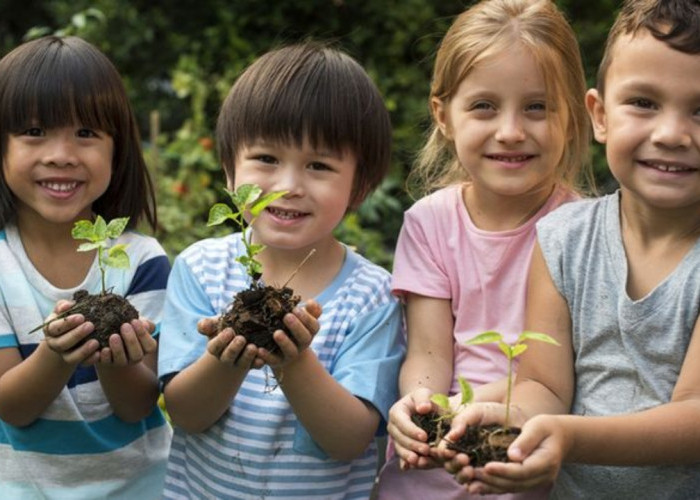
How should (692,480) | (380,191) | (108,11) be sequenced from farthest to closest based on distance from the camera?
1. (108,11)
2. (380,191)
3. (692,480)

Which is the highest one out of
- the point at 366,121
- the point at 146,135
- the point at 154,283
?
the point at 366,121

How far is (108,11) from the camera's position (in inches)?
292

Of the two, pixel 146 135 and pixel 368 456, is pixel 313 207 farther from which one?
pixel 146 135

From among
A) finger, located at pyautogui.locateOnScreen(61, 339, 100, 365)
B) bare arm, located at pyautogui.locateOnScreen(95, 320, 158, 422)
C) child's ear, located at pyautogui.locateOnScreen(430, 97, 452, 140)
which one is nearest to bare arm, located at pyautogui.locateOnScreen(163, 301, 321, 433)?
bare arm, located at pyautogui.locateOnScreen(95, 320, 158, 422)

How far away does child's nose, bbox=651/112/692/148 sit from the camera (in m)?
2.48

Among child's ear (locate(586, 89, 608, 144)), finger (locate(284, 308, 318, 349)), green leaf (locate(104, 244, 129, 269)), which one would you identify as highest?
child's ear (locate(586, 89, 608, 144))

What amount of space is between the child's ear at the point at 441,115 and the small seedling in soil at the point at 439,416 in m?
0.79

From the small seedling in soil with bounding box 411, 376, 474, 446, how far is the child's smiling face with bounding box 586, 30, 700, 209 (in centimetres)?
61

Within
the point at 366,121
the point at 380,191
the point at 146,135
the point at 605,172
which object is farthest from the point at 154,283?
the point at 146,135

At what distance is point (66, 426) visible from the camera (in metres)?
2.92

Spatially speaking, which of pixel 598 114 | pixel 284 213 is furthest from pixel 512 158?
pixel 284 213

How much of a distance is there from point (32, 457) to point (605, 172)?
4.79 m

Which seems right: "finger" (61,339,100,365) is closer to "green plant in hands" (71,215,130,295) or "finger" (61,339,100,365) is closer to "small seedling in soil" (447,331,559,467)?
"green plant in hands" (71,215,130,295)

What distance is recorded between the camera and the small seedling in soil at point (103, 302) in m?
2.62
